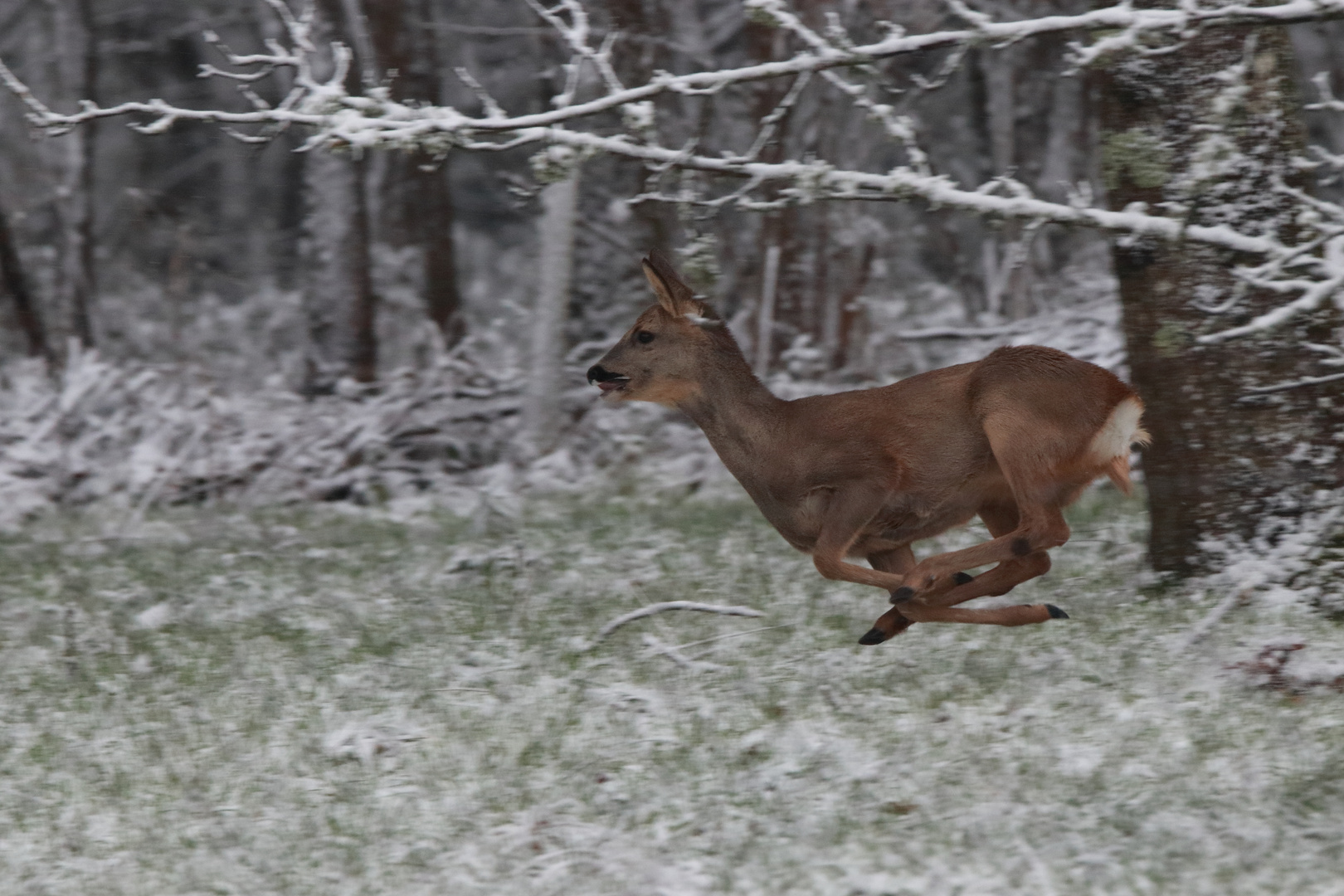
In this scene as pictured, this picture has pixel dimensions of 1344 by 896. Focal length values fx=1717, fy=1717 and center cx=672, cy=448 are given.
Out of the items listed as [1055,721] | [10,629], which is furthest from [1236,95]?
[10,629]

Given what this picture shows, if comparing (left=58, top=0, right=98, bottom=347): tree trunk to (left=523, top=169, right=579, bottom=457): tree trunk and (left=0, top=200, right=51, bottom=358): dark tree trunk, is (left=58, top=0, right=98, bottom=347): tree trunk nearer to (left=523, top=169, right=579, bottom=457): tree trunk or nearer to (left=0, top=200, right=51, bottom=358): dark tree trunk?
(left=0, top=200, right=51, bottom=358): dark tree trunk

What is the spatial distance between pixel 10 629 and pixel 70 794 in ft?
9.07

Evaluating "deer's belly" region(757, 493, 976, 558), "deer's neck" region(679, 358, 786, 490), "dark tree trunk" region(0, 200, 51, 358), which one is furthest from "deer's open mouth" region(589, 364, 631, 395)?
"dark tree trunk" region(0, 200, 51, 358)

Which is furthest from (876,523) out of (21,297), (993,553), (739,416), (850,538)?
(21,297)

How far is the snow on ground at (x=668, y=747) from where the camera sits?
A: 458 centimetres

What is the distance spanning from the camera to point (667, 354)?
265 inches

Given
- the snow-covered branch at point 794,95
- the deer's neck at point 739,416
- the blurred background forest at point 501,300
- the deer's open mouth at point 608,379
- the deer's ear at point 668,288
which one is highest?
the snow-covered branch at point 794,95

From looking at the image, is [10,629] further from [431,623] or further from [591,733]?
[591,733]

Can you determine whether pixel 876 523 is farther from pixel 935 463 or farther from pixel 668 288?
pixel 668 288

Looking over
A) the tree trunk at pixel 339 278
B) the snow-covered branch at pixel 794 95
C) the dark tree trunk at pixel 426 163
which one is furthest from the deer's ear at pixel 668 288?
the tree trunk at pixel 339 278

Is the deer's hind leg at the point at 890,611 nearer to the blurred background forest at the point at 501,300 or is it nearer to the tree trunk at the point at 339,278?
the blurred background forest at the point at 501,300

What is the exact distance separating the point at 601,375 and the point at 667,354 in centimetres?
27

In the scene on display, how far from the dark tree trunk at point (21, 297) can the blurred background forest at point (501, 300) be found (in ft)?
0.09

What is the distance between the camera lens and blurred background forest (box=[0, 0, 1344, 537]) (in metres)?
12.4
